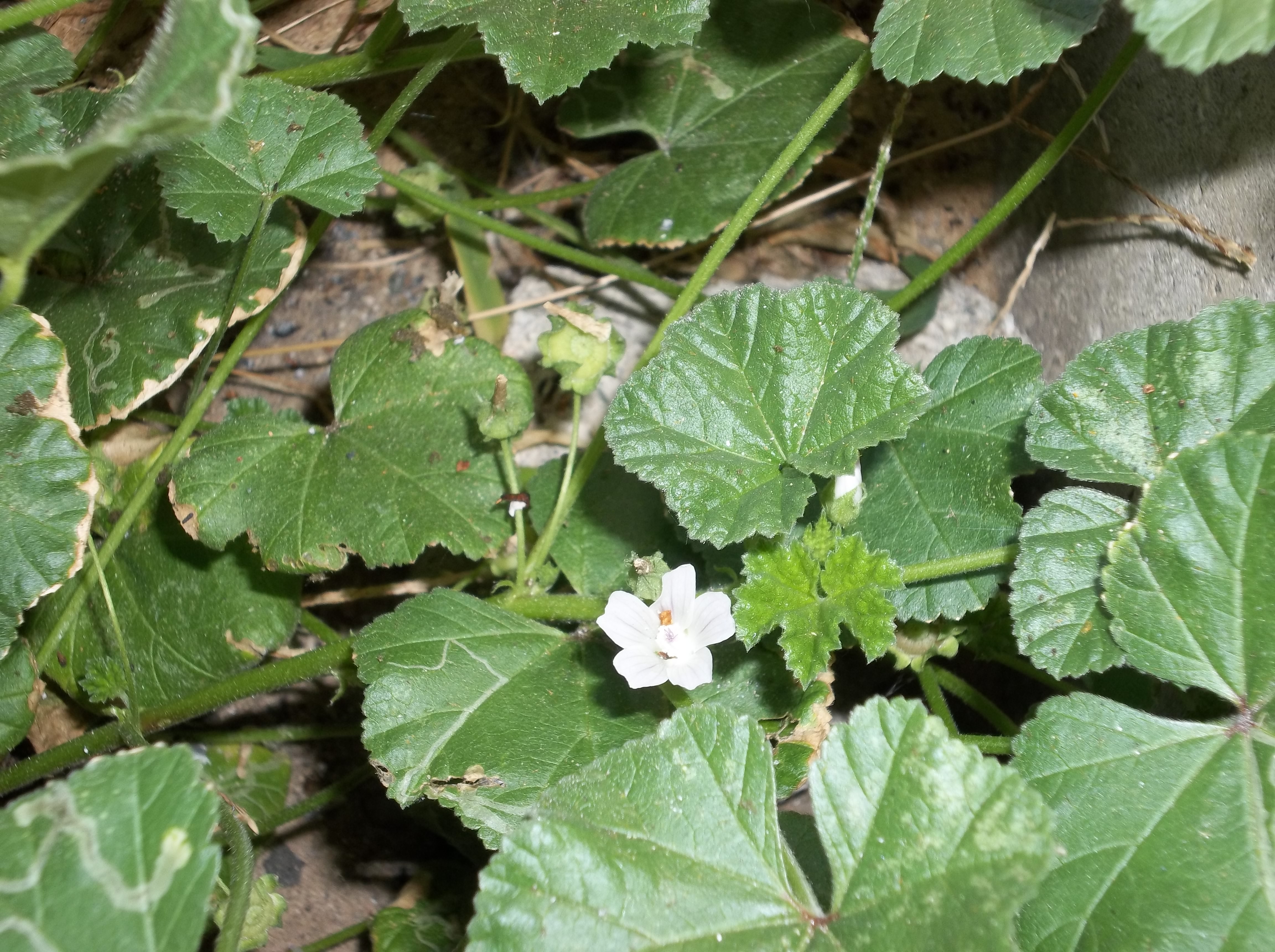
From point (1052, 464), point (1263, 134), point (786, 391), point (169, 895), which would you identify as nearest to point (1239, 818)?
point (1052, 464)

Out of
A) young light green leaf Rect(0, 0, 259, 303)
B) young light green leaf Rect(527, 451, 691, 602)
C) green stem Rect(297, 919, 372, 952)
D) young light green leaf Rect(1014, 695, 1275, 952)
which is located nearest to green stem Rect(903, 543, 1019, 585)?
young light green leaf Rect(1014, 695, 1275, 952)

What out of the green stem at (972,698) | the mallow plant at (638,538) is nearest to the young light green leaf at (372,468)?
the mallow plant at (638,538)

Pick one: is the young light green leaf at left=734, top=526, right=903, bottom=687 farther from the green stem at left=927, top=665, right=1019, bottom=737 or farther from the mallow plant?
the green stem at left=927, top=665, right=1019, bottom=737

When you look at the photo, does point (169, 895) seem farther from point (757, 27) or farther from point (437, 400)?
point (757, 27)

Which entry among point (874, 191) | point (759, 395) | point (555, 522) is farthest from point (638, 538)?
point (874, 191)

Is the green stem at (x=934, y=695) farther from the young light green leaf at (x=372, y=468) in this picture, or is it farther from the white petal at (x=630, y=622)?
the young light green leaf at (x=372, y=468)
